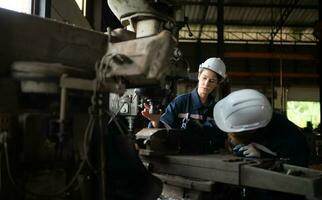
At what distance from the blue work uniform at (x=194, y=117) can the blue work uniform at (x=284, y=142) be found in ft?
1.23

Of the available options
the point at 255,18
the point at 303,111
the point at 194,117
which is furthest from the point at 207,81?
the point at 303,111

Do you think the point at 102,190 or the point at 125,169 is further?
the point at 125,169

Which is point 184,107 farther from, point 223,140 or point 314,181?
point 314,181

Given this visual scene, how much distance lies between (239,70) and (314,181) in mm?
8228

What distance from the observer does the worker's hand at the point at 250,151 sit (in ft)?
4.83

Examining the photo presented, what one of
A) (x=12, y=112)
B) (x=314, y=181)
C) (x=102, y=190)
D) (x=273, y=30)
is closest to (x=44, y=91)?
(x=12, y=112)

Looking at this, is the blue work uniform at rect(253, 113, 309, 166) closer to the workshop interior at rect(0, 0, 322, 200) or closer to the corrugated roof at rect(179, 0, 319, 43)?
the workshop interior at rect(0, 0, 322, 200)

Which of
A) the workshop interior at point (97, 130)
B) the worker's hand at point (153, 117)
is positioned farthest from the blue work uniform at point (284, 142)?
the worker's hand at point (153, 117)

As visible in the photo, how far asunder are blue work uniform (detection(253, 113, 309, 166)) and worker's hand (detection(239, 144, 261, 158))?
0.09 m

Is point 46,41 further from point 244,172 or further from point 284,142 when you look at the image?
point 284,142

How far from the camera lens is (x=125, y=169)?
124cm

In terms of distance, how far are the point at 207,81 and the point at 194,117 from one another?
0.23 metres

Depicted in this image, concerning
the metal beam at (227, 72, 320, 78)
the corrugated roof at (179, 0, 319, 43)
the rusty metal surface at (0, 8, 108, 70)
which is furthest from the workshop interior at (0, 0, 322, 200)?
the metal beam at (227, 72, 320, 78)

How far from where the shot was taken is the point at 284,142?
1570mm
